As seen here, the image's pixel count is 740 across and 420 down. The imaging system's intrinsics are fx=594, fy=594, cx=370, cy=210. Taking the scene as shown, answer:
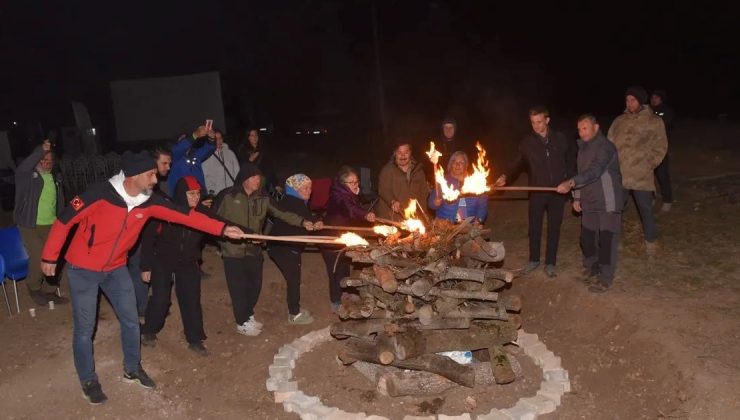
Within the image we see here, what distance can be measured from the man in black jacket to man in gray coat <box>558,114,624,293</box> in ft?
1.20

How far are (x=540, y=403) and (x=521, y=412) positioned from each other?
0.27m

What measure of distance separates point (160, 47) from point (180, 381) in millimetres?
27282

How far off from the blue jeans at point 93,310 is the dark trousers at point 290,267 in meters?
2.23

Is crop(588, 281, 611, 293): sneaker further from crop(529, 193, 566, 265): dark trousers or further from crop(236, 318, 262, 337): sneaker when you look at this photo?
crop(236, 318, 262, 337): sneaker

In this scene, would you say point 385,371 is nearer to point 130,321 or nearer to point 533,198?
point 130,321

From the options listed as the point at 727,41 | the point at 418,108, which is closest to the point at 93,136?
the point at 418,108

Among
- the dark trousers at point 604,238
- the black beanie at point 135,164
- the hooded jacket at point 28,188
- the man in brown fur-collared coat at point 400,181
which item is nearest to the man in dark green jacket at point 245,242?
the man in brown fur-collared coat at point 400,181

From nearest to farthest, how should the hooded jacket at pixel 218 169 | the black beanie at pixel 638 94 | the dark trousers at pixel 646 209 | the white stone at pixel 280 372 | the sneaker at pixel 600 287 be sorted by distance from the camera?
the white stone at pixel 280 372, the sneaker at pixel 600 287, the black beanie at pixel 638 94, the dark trousers at pixel 646 209, the hooded jacket at pixel 218 169

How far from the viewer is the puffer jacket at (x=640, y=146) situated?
8492 millimetres

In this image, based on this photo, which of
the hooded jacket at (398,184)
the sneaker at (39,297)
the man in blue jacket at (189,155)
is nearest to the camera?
the hooded jacket at (398,184)

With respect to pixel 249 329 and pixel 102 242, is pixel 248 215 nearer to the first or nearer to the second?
pixel 249 329

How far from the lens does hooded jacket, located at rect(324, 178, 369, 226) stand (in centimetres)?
797

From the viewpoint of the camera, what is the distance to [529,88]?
3450 centimetres

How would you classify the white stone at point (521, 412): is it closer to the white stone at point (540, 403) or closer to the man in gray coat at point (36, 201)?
the white stone at point (540, 403)
